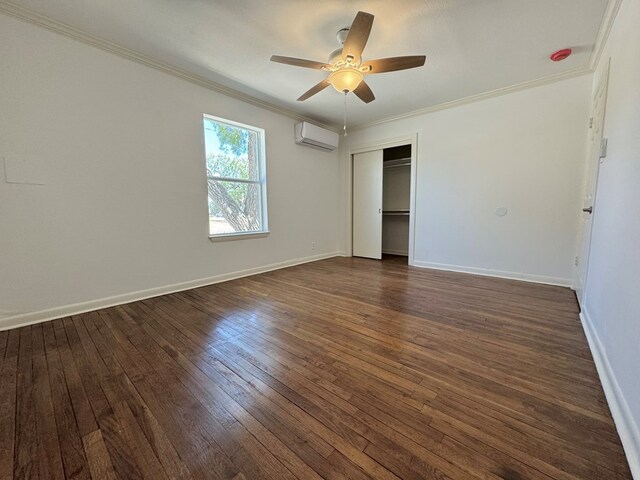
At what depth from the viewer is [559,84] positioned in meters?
3.18

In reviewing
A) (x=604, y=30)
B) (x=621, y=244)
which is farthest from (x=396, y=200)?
(x=621, y=244)

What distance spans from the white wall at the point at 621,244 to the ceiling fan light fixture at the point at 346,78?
1.77 m

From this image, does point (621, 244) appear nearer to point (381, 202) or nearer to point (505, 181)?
point (505, 181)

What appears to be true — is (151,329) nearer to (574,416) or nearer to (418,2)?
(574,416)

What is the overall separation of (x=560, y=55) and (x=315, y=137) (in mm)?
3216

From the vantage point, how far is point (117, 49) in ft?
8.60

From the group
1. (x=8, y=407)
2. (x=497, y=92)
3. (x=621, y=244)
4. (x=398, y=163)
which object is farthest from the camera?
(x=398, y=163)

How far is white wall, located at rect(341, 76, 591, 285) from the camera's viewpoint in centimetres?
321

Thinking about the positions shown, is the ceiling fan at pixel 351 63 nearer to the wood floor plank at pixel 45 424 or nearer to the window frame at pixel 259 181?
the window frame at pixel 259 181

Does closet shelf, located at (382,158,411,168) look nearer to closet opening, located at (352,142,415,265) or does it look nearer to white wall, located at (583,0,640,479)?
closet opening, located at (352,142,415,265)

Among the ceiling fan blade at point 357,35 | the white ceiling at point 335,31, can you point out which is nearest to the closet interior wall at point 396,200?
the white ceiling at point 335,31

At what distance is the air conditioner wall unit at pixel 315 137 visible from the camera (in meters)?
4.40

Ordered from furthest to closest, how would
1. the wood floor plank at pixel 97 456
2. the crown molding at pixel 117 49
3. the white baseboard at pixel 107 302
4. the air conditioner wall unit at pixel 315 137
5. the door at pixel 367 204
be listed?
the door at pixel 367 204 < the air conditioner wall unit at pixel 315 137 < the white baseboard at pixel 107 302 < the crown molding at pixel 117 49 < the wood floor plank at pixel 97 456

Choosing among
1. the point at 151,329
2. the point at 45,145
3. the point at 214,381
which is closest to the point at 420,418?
the point at 214,381
